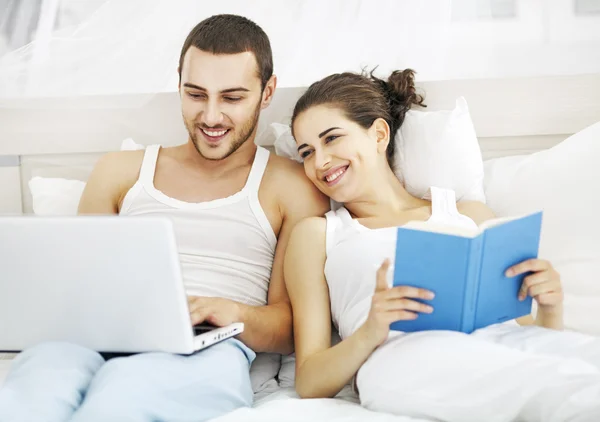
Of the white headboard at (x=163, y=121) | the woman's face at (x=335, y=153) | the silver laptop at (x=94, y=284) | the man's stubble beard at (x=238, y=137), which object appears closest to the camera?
the silver laptop at (x=94, y=284)

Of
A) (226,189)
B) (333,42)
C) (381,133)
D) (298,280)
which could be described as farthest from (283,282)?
(333,42)

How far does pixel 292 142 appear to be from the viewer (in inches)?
73.5

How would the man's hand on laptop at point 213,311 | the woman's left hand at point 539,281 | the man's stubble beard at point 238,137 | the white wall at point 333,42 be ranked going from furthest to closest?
the white wall at point 333,42
the man's stubble beard at point 238,137
the man's hand on laptop at point 213,311
the woman's left hand at point 539,281

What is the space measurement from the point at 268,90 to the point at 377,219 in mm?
442

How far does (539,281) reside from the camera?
4.10 ft

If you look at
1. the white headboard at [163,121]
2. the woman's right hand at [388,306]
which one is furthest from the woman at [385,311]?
the white headboard at [163,121]

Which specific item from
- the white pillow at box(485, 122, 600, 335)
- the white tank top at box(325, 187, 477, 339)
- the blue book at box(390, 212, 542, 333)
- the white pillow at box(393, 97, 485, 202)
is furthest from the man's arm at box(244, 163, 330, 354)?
the white pillow at box(485, 122, 600, 335)

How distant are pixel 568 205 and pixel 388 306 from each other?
2.21ft

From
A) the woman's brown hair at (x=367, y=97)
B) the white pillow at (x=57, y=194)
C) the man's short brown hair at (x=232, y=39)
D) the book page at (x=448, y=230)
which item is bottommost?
the white pillow at (x=57, y=194)

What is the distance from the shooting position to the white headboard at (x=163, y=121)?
1.97m

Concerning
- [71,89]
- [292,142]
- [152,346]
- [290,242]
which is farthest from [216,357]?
[71,89]

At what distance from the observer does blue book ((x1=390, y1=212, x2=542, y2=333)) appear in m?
1.13

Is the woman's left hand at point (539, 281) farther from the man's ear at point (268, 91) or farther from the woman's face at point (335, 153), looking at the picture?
the man's ear at point (268, 91)

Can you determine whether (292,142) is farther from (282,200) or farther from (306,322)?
(306,322)
